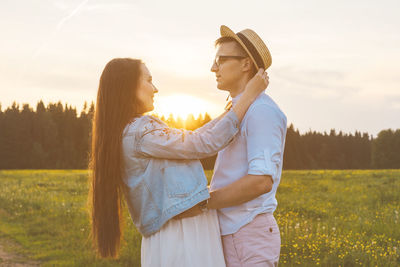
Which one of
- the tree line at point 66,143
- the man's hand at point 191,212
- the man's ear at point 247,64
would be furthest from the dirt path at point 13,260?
the tree line at point 66,143

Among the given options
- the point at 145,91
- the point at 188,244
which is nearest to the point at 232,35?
the point at 145,91

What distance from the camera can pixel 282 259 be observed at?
7457 mm

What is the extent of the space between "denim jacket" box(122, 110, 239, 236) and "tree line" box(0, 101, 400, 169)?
60.9 m

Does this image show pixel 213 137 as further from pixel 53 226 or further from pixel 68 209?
pixel 68 209

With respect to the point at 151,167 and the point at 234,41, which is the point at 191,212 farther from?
the point at 234,41

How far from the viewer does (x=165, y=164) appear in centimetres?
297

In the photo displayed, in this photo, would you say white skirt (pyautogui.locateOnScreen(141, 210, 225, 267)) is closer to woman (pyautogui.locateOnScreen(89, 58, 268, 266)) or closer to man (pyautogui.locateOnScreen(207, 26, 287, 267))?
woman (pyautogui.locateOnScreen(89, 58, 268, 266))

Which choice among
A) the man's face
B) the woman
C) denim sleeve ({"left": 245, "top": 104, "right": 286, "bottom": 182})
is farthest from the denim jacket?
the man's face

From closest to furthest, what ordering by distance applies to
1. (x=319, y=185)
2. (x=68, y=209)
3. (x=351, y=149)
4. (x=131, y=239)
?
(x=131, y=239) < (x=68, y=209) < (x=319, y=185) < (x=351, y=149)

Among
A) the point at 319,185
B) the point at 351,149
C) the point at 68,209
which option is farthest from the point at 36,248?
the point at 351,149

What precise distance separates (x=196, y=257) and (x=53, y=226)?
10798mm

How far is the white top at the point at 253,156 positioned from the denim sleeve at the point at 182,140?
0.47 ft

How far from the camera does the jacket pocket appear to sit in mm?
2924

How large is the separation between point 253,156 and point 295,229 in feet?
22.7
